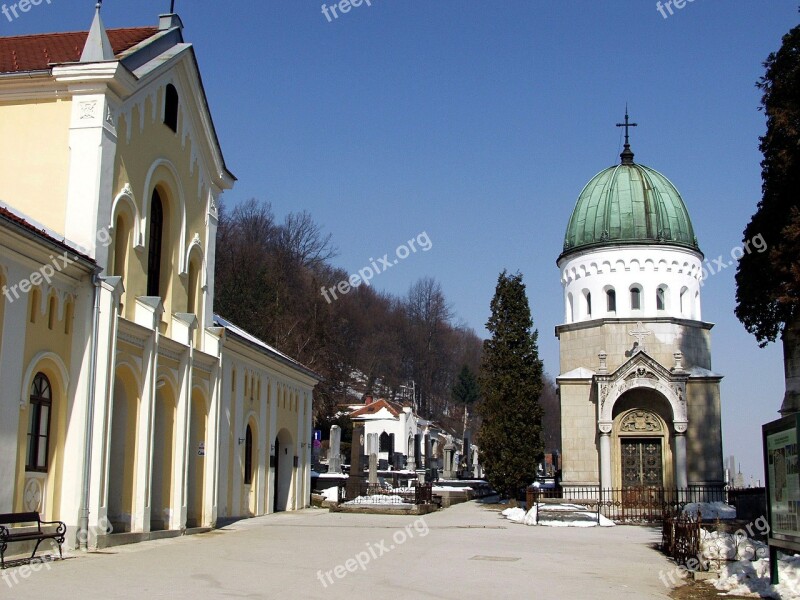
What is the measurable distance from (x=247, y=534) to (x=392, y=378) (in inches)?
2799

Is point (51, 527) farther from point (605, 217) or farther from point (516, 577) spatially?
point (605, 217)

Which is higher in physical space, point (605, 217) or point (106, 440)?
point (605, 217)

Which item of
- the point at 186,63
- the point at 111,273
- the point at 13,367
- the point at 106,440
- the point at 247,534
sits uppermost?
the point at 186,63

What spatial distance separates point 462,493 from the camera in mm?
43906

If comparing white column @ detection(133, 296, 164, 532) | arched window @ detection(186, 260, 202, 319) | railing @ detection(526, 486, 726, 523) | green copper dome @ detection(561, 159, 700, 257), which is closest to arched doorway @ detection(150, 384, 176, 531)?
white column @ detection(133, 296, 164, 532)

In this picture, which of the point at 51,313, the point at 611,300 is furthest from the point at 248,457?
the point at 611,300

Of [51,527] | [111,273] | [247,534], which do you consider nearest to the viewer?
[51,527]

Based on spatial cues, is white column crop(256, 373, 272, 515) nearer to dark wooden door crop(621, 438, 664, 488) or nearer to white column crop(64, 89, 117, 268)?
white column crop(64, 89, 117, 268)

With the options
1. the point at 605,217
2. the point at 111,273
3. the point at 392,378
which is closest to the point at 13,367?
the point at 111,273

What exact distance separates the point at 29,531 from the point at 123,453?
13.2 ft

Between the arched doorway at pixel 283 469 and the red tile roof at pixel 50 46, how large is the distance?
625 inches

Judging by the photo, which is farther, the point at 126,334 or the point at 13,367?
the point at 126,334

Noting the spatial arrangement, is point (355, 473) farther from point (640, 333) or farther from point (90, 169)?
point (90, 169)

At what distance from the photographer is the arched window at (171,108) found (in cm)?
2150
